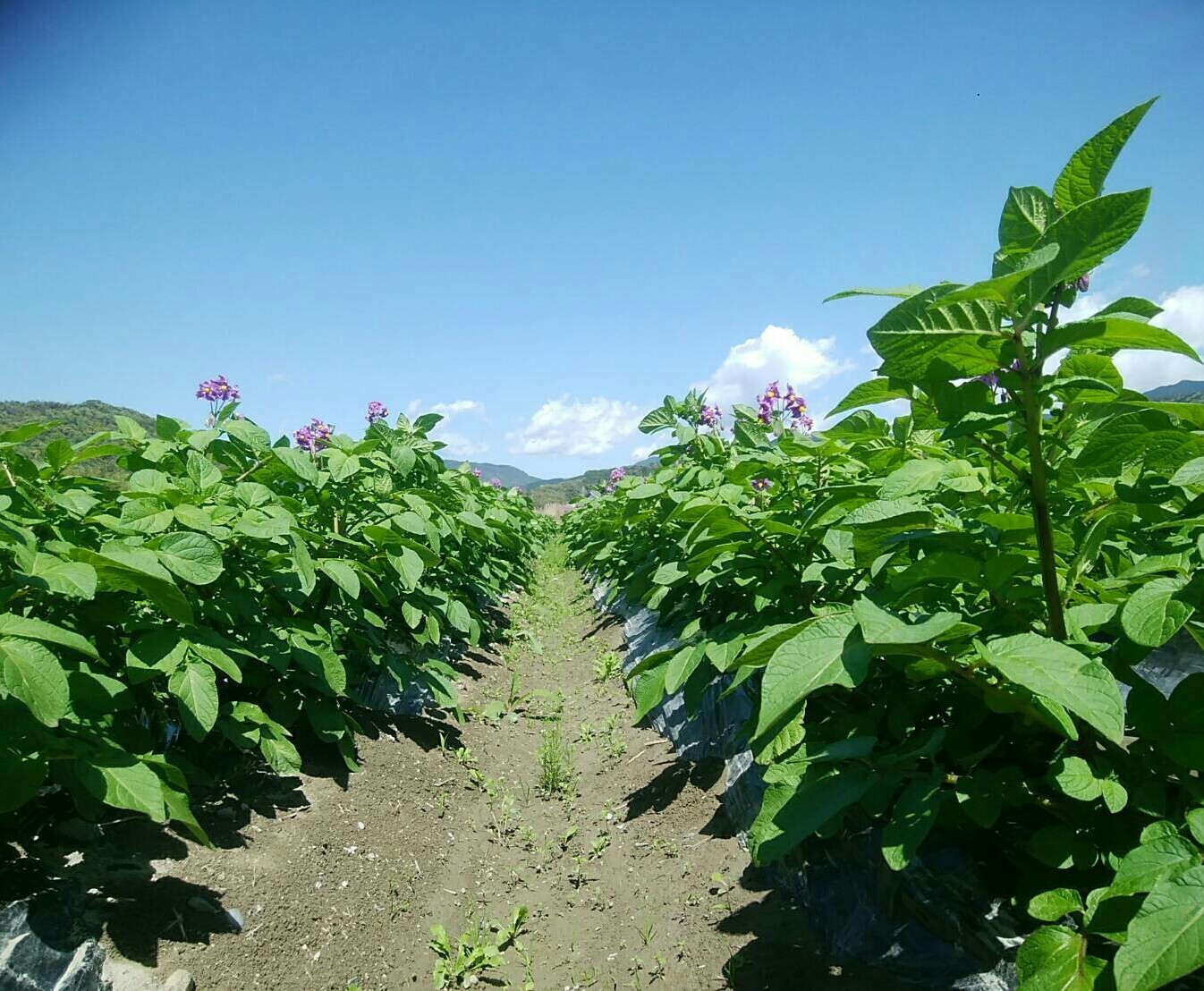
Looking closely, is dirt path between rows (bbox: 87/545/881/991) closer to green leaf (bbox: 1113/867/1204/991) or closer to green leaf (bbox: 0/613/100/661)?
green leaf (bbox: 0/613/100/661)

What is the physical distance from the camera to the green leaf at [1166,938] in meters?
0.88

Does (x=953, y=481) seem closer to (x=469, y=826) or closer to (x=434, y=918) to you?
(x=434, y=918)

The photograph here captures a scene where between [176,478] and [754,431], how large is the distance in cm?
247

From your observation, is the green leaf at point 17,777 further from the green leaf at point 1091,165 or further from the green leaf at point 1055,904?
the green leaf at point 1091,165

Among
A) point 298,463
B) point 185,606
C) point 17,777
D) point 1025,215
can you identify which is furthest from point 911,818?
point 298,463

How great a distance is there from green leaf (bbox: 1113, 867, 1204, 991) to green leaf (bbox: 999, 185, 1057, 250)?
0.91 m

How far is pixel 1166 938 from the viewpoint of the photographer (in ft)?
2.94

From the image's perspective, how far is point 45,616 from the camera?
1925 millimetres

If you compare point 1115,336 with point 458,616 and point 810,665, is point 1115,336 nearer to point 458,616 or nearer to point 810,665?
point 810,665

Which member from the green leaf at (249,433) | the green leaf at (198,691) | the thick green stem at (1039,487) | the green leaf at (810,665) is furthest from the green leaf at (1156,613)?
the green leaf at (249,433)

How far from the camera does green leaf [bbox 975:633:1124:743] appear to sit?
36.9 inches

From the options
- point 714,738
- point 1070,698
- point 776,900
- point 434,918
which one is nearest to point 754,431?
point 714,738

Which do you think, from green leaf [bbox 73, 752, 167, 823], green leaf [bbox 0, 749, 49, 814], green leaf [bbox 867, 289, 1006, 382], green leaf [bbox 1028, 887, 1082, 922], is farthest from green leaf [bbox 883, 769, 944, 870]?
green leaf [bbox 0, 749, 49, 814]

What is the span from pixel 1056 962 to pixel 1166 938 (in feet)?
0.90
